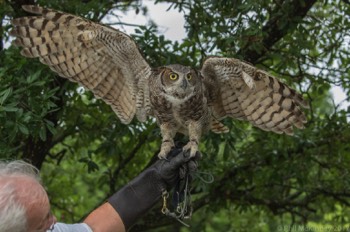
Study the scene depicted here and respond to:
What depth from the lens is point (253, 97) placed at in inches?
127

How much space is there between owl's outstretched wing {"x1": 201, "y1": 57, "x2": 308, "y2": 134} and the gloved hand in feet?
1.48

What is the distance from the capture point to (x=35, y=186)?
2279 millimetres

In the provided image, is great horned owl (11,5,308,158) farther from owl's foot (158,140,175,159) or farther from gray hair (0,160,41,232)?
gray hair (0,160,41,232)

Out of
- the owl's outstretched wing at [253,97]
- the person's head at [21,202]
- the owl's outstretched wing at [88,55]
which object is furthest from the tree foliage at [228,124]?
A: the person's head at [21,202]

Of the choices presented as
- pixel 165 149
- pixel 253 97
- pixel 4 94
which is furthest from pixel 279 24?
pixel 4 94

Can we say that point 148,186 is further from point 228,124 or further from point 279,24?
point 279,24

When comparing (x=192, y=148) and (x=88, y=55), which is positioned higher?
(x=88, y=55)

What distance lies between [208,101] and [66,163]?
341cm

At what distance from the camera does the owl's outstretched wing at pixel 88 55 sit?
319 cm

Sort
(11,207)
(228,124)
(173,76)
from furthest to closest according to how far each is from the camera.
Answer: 1. (228,124)
2. (173,76)
3. (11,207)

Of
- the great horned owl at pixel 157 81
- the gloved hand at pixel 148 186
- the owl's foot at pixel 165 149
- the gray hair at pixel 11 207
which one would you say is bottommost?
the gray hair at pixel 11 207

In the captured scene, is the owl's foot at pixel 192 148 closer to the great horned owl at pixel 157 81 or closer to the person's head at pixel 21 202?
the great horned owl at pixel 157 81

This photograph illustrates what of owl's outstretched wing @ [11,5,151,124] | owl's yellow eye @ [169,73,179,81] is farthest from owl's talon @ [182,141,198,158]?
owl's outstretched wing @ [11,5,151,124]

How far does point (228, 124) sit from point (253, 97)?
3.39ft
